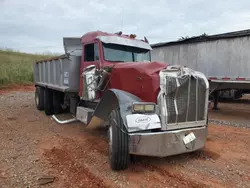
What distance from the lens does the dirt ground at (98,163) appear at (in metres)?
3.56

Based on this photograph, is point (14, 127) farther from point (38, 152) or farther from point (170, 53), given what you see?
point (170, 53)

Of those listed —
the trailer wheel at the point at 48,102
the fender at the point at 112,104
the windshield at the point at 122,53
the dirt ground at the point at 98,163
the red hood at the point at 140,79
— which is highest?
the windshield at the point at 122,53

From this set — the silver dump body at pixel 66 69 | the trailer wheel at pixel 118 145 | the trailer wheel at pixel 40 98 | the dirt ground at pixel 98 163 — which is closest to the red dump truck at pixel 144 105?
the trailer wheel at pixel 118 145

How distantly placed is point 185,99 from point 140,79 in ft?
2.78

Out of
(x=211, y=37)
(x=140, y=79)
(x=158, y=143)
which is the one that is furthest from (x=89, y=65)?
(x=211, y=37)

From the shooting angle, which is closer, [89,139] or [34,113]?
[89,139]

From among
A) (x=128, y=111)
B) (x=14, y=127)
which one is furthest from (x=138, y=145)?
(x=14, y=127)

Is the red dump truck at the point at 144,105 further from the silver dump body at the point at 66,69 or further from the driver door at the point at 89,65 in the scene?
the silver dump body at the point at 66,69

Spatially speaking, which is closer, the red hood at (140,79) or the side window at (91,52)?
the red hood at (140,79)

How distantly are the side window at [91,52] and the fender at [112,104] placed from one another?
1423 millimetres

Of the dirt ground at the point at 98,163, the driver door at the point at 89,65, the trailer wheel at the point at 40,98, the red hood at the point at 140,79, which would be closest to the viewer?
the dirt ground at the point at 98,163

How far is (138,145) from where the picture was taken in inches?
144

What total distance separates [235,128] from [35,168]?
18.8ft

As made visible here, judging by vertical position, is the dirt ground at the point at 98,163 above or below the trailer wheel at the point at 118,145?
below
